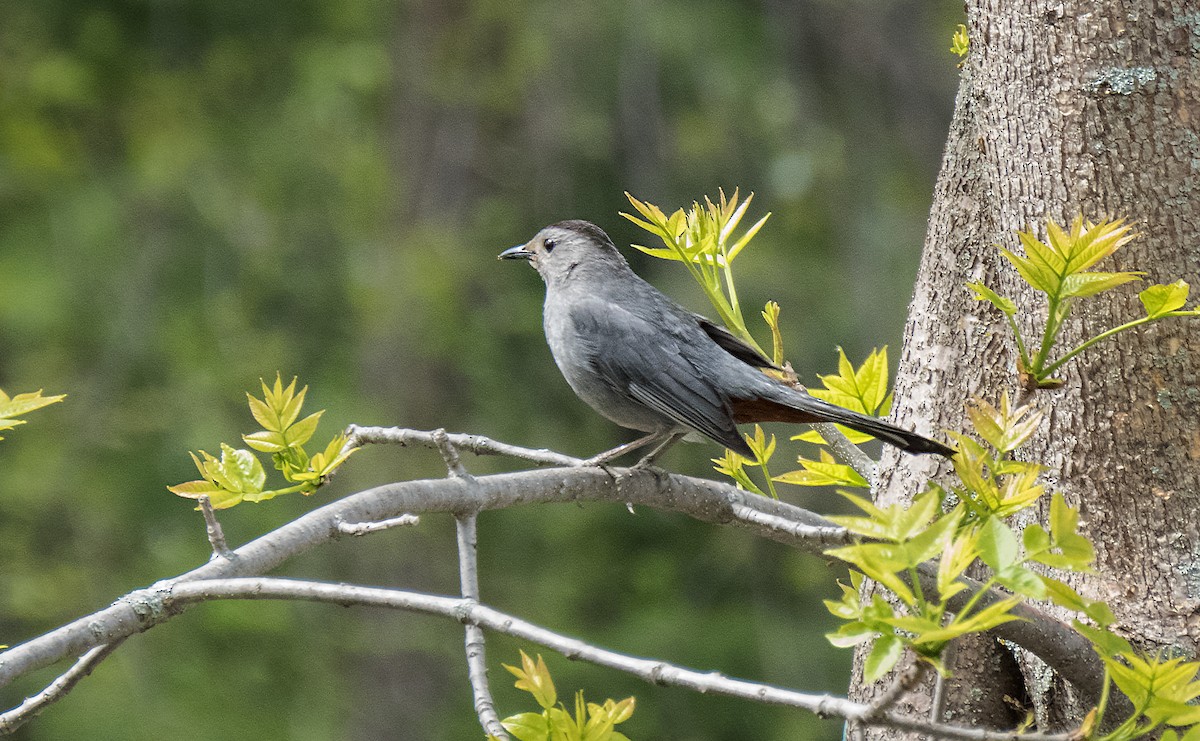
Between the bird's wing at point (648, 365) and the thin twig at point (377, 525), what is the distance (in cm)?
148

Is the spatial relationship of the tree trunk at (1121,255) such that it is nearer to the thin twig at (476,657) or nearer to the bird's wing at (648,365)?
the thin twig at (476,657)

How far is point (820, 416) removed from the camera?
2.67 m

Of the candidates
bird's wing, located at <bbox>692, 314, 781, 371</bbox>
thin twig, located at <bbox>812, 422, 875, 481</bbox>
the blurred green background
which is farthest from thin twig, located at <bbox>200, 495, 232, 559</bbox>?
the blurred green background

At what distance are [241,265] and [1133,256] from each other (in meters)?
5.80

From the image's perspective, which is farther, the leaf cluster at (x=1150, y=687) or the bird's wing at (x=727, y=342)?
the bird's wing at (x=727, y=342)

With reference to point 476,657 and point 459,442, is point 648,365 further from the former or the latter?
point 476,657

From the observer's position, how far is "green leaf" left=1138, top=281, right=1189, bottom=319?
1.82m

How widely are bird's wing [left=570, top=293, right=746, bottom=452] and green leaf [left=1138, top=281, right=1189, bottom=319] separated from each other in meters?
1.41

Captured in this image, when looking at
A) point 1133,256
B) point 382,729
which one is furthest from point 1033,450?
point 382,729

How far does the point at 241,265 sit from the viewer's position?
7.04m

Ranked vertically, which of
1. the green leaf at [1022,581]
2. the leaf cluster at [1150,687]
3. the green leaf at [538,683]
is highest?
the green leaf at [538,683]

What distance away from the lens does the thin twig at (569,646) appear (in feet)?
4.49

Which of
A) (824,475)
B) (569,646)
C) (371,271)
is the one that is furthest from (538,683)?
(371,271)

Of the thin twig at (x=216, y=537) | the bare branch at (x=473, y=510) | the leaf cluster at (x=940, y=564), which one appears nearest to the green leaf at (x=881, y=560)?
the leaf cluster at (x=940, y=564)
